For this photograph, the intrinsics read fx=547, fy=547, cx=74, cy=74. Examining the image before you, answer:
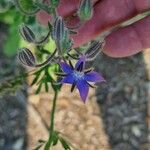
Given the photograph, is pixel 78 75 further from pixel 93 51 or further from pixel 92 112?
pixel 92 112

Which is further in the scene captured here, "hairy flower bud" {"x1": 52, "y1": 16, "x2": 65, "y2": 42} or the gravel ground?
the gravel ground

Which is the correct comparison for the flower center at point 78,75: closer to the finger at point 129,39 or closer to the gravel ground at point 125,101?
the finger at point 129,39

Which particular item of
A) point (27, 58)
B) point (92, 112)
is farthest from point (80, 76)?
point (92, 112)

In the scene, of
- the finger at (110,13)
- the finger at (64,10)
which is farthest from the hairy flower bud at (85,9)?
the finger at (110,13)

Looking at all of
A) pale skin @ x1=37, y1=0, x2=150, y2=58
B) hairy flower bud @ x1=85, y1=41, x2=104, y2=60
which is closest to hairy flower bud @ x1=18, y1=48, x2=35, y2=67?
hairy flower bud @ x1=85, y1=41, x2=104, y2=60

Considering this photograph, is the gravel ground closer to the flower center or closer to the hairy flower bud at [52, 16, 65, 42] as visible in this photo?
the flower center

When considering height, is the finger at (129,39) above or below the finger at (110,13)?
below
